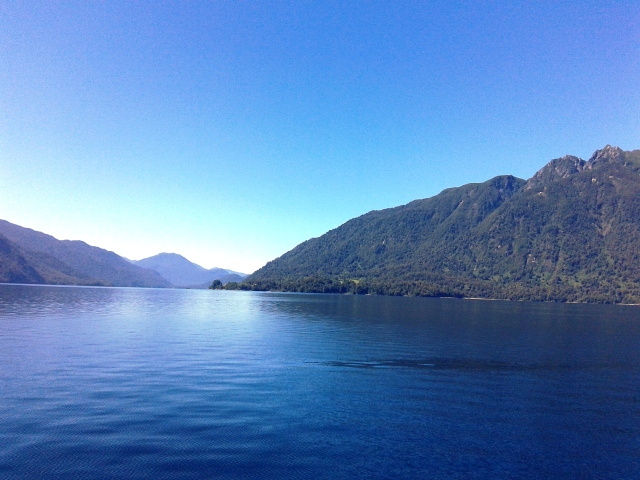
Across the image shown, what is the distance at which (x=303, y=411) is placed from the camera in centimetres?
3062

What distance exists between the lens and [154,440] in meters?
24.0

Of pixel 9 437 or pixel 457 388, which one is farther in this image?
pixel 457 388

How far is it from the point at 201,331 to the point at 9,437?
2058 inches

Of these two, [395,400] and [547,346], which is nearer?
[395,400]

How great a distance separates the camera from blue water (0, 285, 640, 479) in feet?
72.7

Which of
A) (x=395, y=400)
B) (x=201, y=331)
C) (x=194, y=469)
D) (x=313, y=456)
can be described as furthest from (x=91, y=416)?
(x=201, y=331)

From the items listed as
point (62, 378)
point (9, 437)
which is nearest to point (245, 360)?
point (62, 378)

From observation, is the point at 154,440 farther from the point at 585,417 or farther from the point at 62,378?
the point at 585,417

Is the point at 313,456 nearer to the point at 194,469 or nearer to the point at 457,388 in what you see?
the point at 194,469

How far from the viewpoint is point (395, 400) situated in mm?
34531

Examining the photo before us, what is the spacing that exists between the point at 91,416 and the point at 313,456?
14996mm

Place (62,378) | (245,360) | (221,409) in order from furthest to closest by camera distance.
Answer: (245,360), (62,378), (221,409)

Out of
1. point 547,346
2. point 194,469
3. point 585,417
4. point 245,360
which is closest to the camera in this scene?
point 194,469

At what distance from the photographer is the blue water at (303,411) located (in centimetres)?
2216
